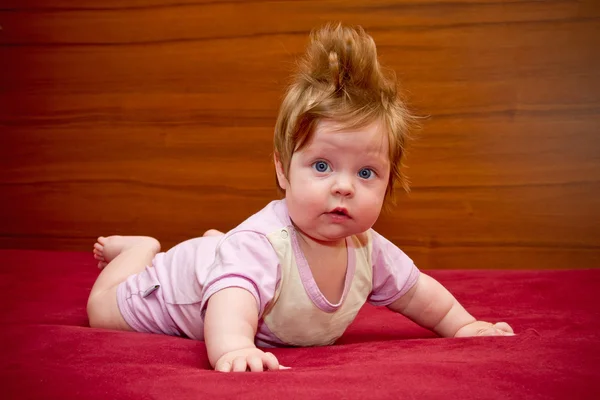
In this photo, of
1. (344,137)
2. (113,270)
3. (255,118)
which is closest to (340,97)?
(344,137)

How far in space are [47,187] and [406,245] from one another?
984mm

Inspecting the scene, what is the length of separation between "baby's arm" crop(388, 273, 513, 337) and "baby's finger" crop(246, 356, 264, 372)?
1.24 ft

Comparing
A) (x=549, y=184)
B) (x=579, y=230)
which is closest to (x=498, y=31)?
(x=549, y=184)

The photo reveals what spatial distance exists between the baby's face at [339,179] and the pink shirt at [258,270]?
0.06 metres

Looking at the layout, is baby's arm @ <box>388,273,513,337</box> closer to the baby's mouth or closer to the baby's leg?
the baby's mouth

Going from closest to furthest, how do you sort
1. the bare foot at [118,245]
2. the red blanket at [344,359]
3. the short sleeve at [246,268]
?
the red blanket at [344,359] < the short sleeve at [246,268] < the bare foot at [118,245]

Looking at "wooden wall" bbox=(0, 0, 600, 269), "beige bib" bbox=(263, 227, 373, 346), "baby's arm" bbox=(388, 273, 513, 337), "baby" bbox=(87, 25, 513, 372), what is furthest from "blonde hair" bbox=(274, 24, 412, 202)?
"wooden wall" bbox=(0, 0, 600, 269)

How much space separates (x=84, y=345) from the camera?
2.72 ft

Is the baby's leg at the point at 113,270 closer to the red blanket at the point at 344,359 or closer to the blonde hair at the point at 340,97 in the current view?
the red blanket at the point at 344,359

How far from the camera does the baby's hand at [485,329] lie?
3.13ft

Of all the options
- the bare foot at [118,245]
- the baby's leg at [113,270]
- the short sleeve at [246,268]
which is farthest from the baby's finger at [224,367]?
the bare foot at [118,245]

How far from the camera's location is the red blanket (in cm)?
63

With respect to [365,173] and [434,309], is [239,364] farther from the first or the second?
[434,309]

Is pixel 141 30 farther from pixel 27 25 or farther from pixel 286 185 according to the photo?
pixel 286 185
